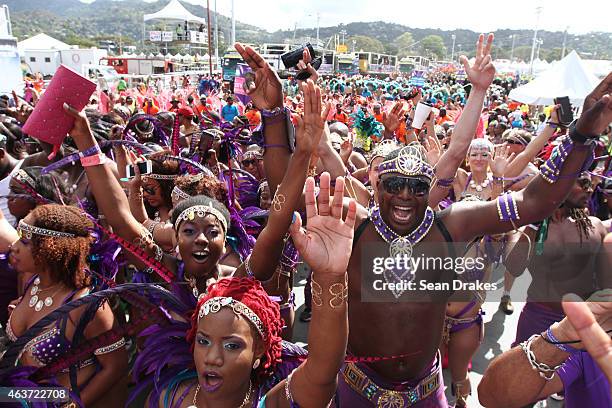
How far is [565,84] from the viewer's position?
10.8 m

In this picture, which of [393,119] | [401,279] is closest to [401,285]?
[401,279]

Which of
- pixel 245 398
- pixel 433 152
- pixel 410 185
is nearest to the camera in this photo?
pixel 245 398

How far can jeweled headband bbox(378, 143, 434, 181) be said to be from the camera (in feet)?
7.43

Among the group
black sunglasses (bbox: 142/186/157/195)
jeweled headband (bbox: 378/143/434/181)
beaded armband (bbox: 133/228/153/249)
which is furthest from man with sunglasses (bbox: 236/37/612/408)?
black sunglasses (bbox: 142/186/157/195)

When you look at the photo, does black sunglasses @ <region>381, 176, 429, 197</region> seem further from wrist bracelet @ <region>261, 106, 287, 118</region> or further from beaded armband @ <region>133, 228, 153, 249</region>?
beaded armband @ <region>133, 228, 153, 249</region>

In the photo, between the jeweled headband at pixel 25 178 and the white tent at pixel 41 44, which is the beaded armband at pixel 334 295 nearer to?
the jeweled headband at pixel 25 178

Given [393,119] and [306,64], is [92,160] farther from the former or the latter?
[393,119]

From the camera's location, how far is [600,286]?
2891 mm

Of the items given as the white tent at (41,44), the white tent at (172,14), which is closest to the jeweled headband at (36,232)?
the white tent at (41,44)

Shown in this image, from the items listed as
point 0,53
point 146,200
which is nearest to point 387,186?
point 146,200

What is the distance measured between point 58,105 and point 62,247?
2.30 feet

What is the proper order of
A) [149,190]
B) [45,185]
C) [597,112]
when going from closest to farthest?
1. [597,112]
2. [45,185]
3. [149,190]

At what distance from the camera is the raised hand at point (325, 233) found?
1484 mm

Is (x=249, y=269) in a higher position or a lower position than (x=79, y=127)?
lower
